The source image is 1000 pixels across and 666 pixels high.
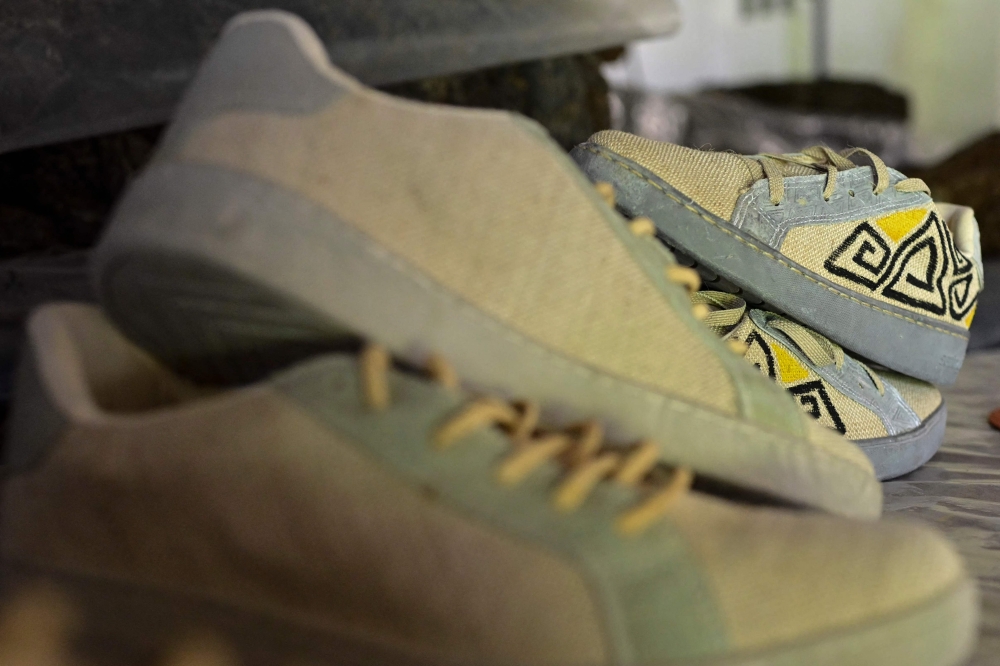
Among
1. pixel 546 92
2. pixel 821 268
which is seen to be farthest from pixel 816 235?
pixel 546 92

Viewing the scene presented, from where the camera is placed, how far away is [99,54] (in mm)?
988

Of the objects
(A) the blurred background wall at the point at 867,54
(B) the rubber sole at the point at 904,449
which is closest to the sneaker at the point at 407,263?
(B) the rubber sole at the point at 904,449

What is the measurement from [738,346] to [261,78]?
39cm

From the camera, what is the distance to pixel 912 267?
2.39 feet

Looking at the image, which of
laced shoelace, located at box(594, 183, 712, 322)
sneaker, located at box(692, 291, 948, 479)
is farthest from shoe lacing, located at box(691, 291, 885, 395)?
laced shoelace, located at box(594, 183, 712, 322)

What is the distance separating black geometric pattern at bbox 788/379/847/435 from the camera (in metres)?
0.68

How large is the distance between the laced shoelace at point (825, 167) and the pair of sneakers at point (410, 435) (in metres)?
0.24

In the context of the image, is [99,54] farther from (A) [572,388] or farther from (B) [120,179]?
(A) [572,388]

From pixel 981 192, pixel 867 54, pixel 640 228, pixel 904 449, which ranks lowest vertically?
pixel 867 54

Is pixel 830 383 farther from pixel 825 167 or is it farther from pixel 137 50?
pixel 137 50

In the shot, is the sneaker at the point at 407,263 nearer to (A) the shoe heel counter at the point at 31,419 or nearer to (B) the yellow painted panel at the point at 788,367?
(A) the shoe heel counter at the point at 31,419

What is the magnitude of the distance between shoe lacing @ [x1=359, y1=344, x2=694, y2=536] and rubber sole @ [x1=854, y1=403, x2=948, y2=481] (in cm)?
34

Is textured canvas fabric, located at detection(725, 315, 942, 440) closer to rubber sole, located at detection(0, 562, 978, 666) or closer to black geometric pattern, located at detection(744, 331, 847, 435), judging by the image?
black geometric pattern, located at detection(744, 331, 847, 435)

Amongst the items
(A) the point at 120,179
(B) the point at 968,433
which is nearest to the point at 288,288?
(B) the point at 968,433
